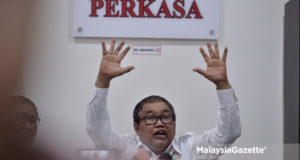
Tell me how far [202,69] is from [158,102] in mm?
272

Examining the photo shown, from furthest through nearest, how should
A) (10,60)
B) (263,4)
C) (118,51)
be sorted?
(263,4) → (118,51) → (10,60)

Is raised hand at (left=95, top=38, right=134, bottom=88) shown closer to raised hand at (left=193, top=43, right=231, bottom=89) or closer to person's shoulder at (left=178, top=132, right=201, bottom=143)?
raised hand at (left=193, top=43, right=231, bottom=89)

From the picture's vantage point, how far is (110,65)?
2188mm

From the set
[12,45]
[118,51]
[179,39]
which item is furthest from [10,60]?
[179,39]

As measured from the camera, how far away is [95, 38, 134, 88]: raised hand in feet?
7.05

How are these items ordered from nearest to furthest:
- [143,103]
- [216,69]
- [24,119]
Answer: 1. [24,119]
2. [216,69]
3. [143,103]

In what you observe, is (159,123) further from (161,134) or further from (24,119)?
(24,119)

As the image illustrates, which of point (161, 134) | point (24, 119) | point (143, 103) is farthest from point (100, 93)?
point (24, 119)

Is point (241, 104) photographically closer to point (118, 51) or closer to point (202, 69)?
point (202, 69)

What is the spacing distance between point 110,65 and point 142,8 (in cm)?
34

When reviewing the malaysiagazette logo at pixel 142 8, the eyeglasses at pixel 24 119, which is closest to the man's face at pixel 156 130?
the malaysiagazette logo at pixel 142 8

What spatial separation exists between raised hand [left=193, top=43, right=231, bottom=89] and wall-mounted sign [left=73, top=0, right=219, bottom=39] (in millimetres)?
111

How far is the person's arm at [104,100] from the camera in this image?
83.5 inches

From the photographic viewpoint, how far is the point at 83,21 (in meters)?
2.33
